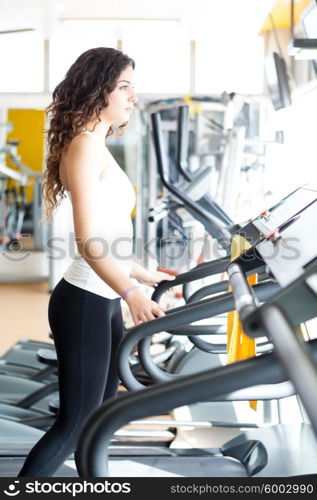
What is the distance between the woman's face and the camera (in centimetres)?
190

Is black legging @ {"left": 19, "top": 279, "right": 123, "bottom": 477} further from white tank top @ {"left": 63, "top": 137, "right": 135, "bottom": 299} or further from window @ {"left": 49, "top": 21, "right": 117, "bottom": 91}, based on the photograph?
window @ {"left": 49, "top": 21, "right": 117, "bottom": 91}

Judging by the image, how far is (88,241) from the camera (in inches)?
68.3

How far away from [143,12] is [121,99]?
4360 millimetres

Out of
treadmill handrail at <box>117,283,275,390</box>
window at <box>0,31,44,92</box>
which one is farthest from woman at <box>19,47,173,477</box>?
window at <box>0,31,44,92</box>

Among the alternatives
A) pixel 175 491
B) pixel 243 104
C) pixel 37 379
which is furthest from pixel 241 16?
pixel 175 491

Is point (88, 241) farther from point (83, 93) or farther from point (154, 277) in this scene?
point (83, 93)

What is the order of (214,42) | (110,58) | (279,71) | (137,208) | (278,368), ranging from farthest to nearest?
(137,208)
(214,42)
(279,71)
(110,58)
(278,368)

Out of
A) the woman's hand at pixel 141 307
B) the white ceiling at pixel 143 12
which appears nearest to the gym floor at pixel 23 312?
the white ceiling at pixel 143 12

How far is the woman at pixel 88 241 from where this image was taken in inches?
69.1

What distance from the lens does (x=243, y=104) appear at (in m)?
4.24

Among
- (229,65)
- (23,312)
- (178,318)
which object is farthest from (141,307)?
(229,65)

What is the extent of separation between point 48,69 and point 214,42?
177 centimetres

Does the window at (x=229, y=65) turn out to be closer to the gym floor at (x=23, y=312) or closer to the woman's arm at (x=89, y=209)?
the gym floor at (x=23, y=312)

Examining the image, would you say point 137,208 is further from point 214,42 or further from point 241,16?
point 241,16
